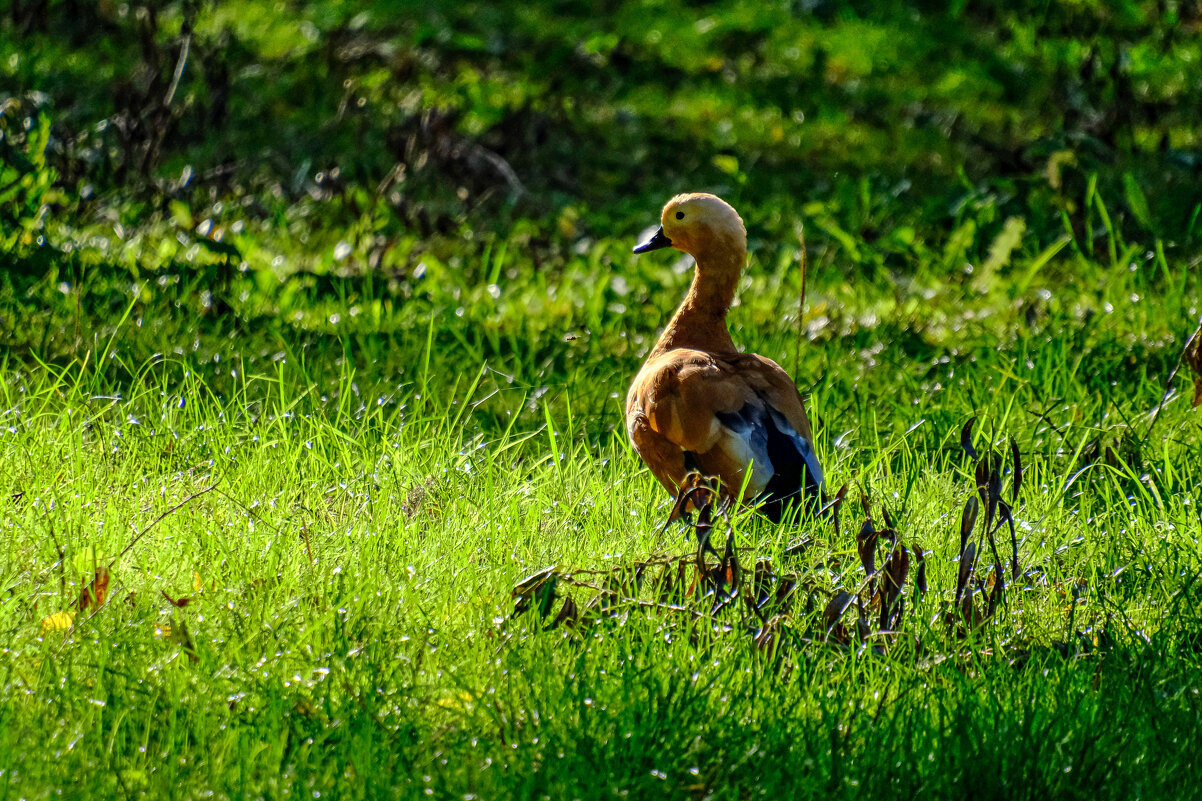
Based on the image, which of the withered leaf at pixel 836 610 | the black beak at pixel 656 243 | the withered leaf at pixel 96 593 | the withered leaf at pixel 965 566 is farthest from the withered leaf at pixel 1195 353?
the withered leaf at pixel 96 593

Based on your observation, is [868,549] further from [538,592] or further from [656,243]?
[656,243]

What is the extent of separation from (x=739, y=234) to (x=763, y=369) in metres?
0.61

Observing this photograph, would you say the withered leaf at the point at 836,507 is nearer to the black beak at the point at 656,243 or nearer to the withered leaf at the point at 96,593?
the black beak at the point at 656,243

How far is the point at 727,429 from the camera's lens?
3809mm

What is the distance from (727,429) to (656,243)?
3.66 feet

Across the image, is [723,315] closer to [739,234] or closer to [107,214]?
[739,234]

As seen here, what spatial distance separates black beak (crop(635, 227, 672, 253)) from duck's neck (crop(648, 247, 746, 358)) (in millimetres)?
239

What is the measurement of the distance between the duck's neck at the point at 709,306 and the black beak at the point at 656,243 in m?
0.24

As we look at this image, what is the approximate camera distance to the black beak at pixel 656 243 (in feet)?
15.3

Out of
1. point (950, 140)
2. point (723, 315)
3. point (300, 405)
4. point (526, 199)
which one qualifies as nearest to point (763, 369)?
point (723, 315)

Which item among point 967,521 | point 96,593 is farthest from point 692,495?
point 96,593

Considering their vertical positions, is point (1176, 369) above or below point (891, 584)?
above

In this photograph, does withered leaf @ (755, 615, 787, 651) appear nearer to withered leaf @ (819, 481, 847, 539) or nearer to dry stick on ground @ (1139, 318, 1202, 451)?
withered leaf @ (819, 481, 847, 539)

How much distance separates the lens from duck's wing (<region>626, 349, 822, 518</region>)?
12.5 ft
